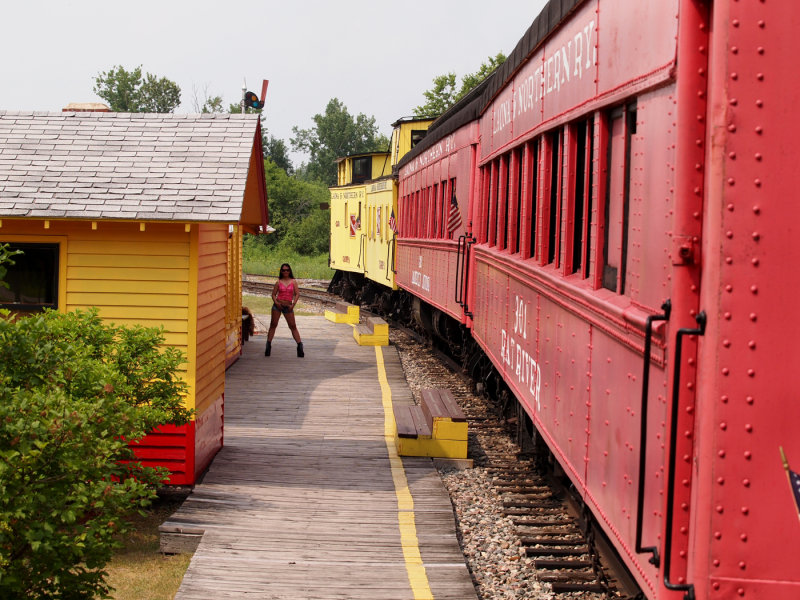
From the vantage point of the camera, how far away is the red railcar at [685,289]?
10.4 ft

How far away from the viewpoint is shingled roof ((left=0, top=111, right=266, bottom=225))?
8516 millimetres

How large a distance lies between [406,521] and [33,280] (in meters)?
3.83

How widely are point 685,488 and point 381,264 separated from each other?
22.2 metres

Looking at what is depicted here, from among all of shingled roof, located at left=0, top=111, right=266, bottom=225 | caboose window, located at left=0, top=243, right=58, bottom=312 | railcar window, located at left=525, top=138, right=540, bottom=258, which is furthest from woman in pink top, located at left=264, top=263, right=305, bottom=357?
railcar window, located at left=525, top=138, right=540, bottom=258

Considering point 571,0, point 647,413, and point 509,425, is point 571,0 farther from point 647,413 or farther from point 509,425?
point 509,425

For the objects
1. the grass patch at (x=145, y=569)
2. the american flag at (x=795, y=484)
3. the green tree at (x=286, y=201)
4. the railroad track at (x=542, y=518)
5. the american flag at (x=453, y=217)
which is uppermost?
the green tree at (x=286, y=201)

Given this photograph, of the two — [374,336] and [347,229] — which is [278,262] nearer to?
[347,229]

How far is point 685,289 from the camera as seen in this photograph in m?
3.35

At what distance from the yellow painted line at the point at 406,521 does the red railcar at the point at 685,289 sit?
51.4 inches

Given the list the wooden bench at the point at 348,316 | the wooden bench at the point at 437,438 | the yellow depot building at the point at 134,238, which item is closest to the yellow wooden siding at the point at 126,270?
the yellow depot building at the point at 134,238

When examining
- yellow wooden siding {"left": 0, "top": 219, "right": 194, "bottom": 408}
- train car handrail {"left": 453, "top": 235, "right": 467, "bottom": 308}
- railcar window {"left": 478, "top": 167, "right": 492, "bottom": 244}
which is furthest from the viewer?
train car handrail {"left": 453, "top": 235, "right": 467, "bottom": 308}

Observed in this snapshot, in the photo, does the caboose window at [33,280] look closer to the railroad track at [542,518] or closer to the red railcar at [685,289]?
the railroad track at [542,518]

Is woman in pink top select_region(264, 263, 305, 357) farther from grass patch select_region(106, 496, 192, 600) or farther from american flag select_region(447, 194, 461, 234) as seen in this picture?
grass patch select_region(106, 496, 192, 600)

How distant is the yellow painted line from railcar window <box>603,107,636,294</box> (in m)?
2.39
